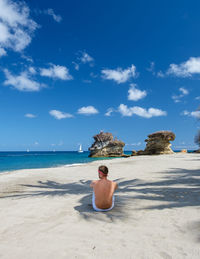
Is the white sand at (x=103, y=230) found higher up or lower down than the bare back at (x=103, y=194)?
lower down

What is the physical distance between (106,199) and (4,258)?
2577 millimetres

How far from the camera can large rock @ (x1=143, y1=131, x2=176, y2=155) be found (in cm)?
3850

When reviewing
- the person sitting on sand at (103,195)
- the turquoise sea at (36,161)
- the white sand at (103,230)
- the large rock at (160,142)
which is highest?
the large rock at (160,142)

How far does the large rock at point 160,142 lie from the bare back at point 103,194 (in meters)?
36.9

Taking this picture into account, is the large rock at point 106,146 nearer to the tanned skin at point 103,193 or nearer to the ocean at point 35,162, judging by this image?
the ocean at point 35,162

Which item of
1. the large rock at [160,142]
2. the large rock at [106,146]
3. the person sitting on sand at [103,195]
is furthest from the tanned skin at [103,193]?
the large rock at [106,146]

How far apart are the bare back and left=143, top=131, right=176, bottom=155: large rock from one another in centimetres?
3692

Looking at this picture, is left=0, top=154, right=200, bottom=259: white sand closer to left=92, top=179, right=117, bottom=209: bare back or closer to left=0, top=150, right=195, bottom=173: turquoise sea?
left=92, top=179, right=117, bottom=209: bare back

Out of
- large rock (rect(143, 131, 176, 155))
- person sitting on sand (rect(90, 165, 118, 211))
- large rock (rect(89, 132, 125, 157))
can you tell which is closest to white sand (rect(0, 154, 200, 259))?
person sitting on sand (rect(90, 165, 118, 211))

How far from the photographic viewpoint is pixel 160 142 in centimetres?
4009

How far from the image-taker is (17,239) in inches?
122

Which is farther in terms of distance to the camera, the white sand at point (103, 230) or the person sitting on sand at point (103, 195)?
the person sitting on sand at point (103, 195)

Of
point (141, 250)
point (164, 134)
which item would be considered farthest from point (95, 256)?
point (164, 134)

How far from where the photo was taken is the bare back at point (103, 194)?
14.8 feet
